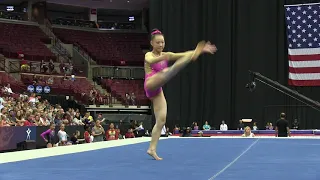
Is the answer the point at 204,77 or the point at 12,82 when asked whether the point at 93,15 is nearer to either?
the point at 12,82

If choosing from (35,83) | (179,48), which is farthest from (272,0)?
(35,83)

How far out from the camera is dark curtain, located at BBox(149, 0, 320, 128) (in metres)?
19.8

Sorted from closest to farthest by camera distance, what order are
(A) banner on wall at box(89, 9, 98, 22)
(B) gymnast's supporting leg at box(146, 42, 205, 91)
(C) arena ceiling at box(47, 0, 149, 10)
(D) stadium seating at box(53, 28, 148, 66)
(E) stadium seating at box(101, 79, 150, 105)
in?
1. (B) gymnast's supporting leg at box(146, 42, 205, 91)
2. (E) stadium seating at box(101, 79, 150, 105)
3. (D) stadium seating at box(53, 28, 148, 66)
4. (C) arena ceiling at box(47, 0, 149, 10)
5. (A) banner on wall at box(89, 9, 98, 22)

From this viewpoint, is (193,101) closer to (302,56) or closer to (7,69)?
(302,56)

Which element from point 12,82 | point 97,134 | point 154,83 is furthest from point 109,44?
point 154,83

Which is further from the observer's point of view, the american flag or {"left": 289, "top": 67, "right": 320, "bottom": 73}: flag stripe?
the american flag

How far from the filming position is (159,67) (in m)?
4.44

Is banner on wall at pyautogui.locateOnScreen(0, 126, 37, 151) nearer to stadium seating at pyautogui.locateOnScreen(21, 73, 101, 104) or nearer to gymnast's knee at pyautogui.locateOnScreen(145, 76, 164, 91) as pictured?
gymnast's knee at pyautogui.locateOnScreen(145, 76, 164, 91)

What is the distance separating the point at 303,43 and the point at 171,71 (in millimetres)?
16432

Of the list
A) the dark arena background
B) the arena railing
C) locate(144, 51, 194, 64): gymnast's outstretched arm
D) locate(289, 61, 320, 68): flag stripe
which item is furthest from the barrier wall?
the arena railing

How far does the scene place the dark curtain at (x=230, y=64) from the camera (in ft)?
64.8

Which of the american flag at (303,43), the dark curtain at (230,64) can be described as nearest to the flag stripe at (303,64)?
the american flag at (303,43)

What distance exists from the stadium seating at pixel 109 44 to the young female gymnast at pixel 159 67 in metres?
23.3

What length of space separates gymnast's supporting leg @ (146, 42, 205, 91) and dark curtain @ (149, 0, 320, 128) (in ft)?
52.2
